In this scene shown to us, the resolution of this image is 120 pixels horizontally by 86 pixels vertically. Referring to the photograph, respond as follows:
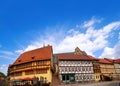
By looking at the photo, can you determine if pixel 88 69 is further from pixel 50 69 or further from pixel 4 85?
pixel 4 85

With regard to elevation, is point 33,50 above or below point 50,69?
above

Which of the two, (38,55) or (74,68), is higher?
(38,55)

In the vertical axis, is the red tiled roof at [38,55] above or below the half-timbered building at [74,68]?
above

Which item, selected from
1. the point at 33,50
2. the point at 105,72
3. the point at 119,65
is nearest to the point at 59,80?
the point at 33,50

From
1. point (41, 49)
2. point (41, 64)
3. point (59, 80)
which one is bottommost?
point (59, 80)

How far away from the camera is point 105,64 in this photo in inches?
3204

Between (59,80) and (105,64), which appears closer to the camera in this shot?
(59,80)

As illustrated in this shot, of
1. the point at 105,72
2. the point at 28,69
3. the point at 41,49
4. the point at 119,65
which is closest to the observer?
the point at 28,69

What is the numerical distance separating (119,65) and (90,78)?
28758mm

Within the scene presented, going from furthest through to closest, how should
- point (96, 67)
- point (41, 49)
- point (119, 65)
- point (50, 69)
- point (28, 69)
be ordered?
point (119, 65)
point (96, 67)
point (41, 49)
point (28, 69)
point (50, 69)

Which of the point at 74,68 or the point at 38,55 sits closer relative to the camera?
the point at 38,55

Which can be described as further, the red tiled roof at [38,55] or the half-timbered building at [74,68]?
the half-timbered building at [74,68]

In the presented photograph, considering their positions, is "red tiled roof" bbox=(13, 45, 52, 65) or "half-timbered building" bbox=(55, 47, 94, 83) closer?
"red tiled roof" bbox=(13, 45, 52, 65)

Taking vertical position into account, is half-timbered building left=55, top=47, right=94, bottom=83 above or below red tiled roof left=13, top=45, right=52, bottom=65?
below
